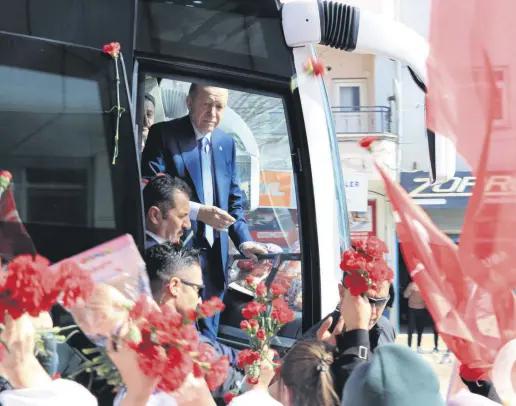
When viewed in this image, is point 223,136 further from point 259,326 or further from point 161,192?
point 259,326

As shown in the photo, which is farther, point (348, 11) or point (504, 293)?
point (348, 11)

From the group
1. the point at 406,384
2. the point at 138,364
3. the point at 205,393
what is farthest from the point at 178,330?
the point at 406,384

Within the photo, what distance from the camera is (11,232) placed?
291cm

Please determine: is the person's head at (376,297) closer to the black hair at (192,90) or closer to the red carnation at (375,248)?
the red carnation at (375,248)

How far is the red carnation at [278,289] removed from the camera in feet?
11.3

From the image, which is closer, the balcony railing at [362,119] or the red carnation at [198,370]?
the red carnation at [198,370]

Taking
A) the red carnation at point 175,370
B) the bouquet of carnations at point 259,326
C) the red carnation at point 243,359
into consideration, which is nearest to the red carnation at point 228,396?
the bouquet of carnations at point 259,326

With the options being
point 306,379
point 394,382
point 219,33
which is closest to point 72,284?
point 394,382

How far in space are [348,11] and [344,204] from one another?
2.61 feet

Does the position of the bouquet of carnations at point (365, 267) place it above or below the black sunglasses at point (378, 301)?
above

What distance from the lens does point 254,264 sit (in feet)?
12.5

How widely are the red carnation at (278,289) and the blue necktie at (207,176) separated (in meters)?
0.37

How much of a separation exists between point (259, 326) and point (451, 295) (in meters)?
0.67

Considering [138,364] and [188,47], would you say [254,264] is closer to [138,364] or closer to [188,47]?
[188,47]
